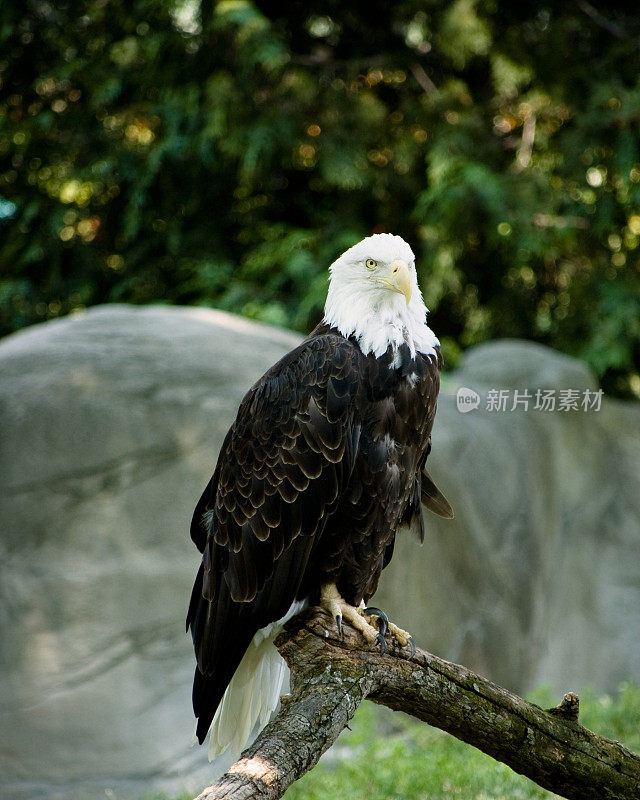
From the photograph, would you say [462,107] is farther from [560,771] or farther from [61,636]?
[560,771]

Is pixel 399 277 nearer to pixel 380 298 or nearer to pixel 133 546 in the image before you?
pixel 380 298

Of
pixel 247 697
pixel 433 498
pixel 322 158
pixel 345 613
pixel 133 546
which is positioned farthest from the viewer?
pixel 322 158

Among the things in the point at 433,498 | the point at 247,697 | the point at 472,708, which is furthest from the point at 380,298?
the point at 247,697

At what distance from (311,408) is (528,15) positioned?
4659mm

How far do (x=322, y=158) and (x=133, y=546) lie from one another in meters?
3.04

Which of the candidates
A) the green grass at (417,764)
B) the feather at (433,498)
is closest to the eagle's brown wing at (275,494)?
the feather at (433,498)

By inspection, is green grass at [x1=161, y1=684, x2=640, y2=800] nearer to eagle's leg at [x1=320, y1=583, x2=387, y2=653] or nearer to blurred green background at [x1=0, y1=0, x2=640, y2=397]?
eagle's leg at [x1=320, y1=583, x2=387, y2=653]

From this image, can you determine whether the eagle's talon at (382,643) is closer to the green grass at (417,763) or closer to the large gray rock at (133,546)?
the green grass at (417,763)

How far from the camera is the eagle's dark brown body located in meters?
2.19

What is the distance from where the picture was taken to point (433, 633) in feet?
14.1

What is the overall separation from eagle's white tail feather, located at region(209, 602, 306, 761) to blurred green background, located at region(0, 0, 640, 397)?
3331 millimetres

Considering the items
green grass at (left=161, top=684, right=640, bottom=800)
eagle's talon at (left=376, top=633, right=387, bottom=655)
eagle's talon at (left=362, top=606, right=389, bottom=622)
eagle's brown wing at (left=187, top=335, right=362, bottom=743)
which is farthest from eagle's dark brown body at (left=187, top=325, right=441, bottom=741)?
green grass at (left=161, top=684, right=640, bottom=800)

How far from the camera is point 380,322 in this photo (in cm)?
224

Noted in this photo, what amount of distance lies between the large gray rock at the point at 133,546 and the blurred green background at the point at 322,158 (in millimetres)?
1377
